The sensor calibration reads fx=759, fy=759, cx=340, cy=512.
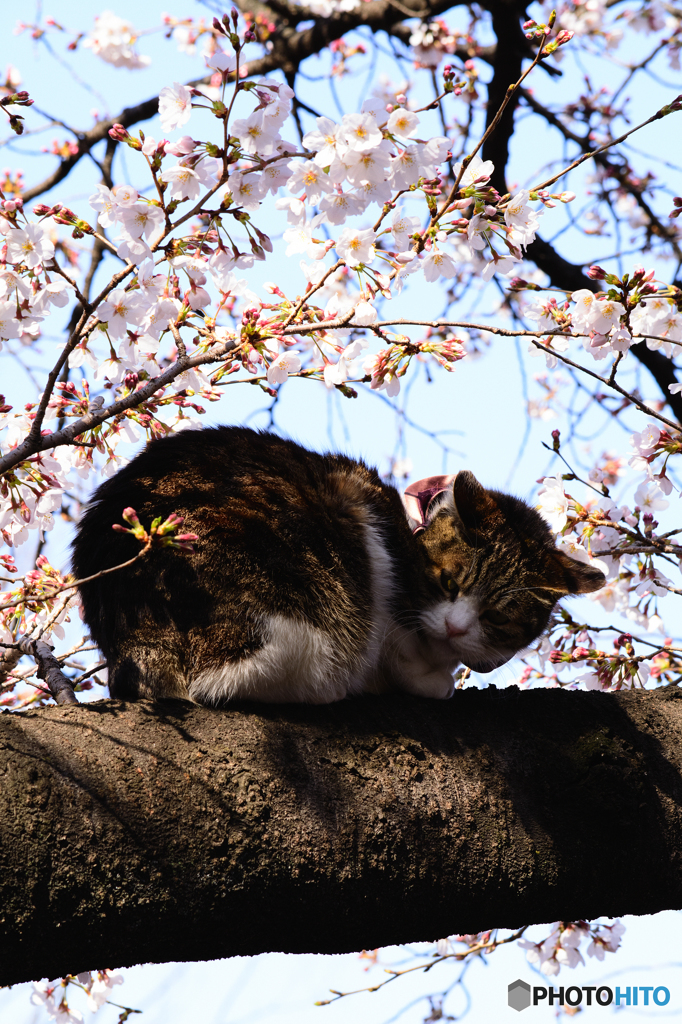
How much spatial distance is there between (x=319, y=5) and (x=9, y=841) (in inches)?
197

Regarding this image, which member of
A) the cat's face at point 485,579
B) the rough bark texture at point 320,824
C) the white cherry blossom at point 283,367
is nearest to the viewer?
the rough bark texture at point 320,824

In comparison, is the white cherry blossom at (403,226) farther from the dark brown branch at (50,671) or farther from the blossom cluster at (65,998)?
the blossom cluster at (65,998)

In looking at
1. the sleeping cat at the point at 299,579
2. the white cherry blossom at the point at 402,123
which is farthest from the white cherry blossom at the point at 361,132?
the sleeping cat at the point at 299,579

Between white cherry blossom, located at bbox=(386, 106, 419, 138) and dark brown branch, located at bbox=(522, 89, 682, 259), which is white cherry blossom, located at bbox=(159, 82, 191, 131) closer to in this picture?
white cherry blossom, located at bbox=(386, 106, 419, 138)

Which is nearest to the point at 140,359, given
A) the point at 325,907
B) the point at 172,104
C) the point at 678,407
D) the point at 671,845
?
the point at 172,104

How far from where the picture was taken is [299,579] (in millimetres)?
1775

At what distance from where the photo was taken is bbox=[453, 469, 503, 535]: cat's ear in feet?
7.52

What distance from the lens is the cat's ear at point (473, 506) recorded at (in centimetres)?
229

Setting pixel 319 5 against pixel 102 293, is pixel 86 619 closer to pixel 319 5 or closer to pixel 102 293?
pixel 102 293

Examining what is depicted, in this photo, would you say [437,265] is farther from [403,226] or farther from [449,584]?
[449,584]

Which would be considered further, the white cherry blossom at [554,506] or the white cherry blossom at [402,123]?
the white cherry blossom at [554,506]

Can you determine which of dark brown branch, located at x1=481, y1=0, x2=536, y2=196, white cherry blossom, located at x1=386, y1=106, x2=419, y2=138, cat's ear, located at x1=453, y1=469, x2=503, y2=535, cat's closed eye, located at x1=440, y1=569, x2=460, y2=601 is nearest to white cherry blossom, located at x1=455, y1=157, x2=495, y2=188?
white cherry blossom, located at x1=386, y1=106, x2=419, y2=138

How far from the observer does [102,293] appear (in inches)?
66.7

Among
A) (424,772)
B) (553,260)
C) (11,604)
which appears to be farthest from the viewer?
(553,260)
